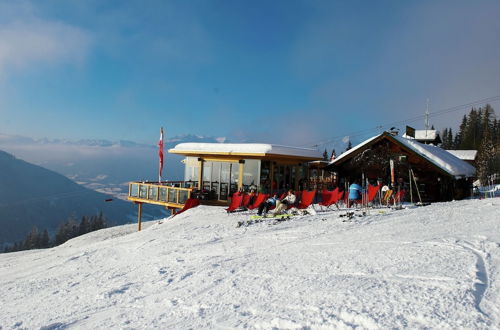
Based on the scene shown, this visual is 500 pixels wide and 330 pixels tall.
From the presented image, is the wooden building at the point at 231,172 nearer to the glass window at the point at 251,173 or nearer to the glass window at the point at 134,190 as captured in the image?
the glass window at the point at 251,173

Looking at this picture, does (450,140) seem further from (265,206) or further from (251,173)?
(265,206)

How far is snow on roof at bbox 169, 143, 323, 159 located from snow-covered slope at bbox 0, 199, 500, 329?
9.28 m

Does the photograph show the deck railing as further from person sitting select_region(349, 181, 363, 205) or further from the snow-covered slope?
the snow-covered slope

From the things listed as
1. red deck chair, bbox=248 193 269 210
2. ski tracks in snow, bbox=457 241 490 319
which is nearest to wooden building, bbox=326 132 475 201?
red deck chair, bbox=248 193 269 210

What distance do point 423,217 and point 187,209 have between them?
34.8 feet

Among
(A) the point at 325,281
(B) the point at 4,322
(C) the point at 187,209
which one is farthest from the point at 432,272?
(C) the point at 187,209

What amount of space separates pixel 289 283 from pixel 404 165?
16.7 meters

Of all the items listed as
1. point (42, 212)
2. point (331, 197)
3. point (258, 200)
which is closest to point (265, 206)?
point (258, 200)

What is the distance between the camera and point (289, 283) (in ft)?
15.6

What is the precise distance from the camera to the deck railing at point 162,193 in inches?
715

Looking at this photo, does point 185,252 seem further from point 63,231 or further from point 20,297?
point 63,231

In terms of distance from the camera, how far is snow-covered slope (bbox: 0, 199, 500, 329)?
3631mm

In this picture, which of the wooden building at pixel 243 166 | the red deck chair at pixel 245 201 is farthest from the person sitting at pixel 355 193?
the wooden building at pixel 243 166

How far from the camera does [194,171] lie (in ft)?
67.0
